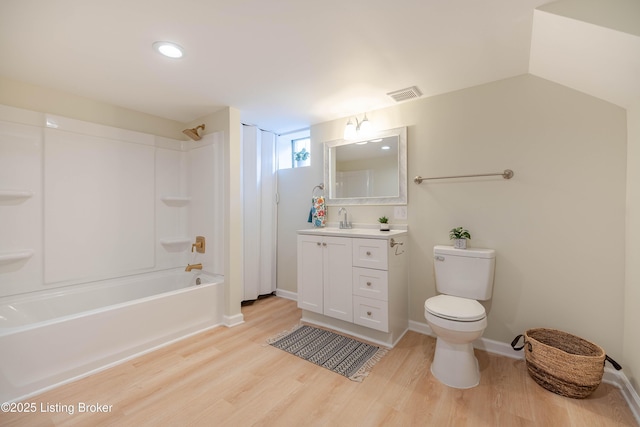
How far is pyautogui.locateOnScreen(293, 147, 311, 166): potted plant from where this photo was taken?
3340 mm

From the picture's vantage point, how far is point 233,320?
2564 mm

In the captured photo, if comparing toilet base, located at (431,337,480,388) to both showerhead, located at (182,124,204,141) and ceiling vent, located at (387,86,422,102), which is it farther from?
showerhead, located at (182,124,204,141)

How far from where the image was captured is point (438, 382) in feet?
5.57

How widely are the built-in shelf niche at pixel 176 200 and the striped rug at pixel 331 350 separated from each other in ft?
5.99

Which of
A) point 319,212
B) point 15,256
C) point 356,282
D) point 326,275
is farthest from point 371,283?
point 15,256

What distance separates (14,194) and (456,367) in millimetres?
3396

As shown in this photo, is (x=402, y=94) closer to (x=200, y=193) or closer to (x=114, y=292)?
(x=200, y=193)

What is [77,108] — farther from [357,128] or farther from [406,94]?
[406,94]

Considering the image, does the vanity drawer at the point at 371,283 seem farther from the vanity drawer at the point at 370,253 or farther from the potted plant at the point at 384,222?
the potted plant at the point at 384,222

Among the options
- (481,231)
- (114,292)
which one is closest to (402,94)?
(481,231)

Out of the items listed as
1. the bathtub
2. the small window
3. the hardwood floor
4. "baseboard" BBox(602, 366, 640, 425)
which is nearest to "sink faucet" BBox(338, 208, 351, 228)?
the small window

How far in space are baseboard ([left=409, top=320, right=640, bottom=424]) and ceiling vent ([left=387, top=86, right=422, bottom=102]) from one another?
2.07 m

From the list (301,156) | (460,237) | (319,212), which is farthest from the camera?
(301,156)

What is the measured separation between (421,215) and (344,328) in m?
1.26
